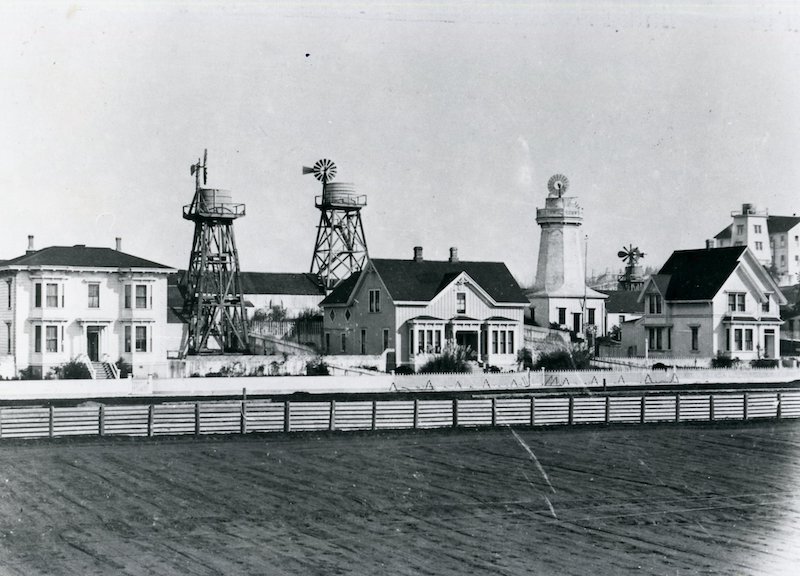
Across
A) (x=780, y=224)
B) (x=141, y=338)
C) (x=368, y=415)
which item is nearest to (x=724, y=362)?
(x=141, y=338)

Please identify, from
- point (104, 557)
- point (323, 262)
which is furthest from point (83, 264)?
point (104, 557)

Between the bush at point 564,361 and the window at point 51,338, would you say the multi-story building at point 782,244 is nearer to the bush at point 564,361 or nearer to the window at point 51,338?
the bush at point 564,361

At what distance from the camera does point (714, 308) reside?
72.1 meters

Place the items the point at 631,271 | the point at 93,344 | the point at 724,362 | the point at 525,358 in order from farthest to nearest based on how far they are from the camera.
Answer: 1. the point at 631,271
2. the point at 724,362
3. the point at 525,358
4. the point at 93,344

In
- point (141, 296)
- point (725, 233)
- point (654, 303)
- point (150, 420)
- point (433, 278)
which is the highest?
point (725, 233)

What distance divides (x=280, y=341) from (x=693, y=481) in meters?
51.0

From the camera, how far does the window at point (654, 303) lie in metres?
75.6

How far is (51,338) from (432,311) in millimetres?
22358

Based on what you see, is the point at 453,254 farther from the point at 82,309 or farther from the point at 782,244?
the point at 782,244

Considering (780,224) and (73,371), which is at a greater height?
(780,224)

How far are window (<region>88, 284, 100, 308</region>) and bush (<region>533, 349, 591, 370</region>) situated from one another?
25584 millimetres

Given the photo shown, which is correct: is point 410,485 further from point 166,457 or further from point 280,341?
point 280,341

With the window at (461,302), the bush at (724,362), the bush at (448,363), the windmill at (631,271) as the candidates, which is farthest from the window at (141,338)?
the windmill at (631,271)

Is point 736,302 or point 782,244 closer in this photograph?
point 736,302
